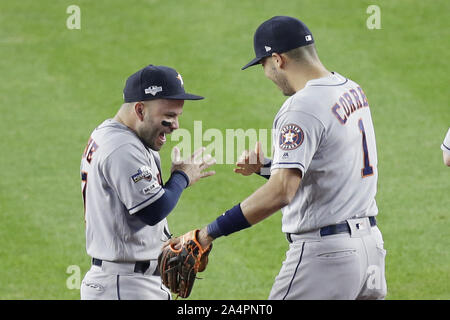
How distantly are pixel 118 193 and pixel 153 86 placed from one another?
680 millimetres

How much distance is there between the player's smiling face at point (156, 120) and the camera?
4621 millimetres

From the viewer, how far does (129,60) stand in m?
12.0

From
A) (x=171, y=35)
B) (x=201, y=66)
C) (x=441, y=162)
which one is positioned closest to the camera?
(x=441, y=162)

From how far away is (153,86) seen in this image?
4.59 meters

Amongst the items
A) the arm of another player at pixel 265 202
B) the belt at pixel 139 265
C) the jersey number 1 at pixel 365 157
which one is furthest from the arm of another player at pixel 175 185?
the jersey number 1 at pixel 365 157

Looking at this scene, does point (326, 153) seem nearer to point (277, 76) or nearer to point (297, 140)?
point (297, 140)

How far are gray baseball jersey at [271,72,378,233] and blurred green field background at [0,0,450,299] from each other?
279 cm

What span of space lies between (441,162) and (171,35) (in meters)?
5.05

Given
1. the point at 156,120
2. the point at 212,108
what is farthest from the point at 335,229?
the point at 212,108

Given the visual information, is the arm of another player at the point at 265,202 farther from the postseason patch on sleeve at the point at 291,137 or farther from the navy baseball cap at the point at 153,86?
the navy baseball cap at the point at 153,86

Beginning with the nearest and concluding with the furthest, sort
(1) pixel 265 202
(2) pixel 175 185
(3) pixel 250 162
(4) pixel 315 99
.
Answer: (1) pixel 265 202 < (4) pixel 315 99 < (2) pixel 175 185 < (3) pixel 250 162
